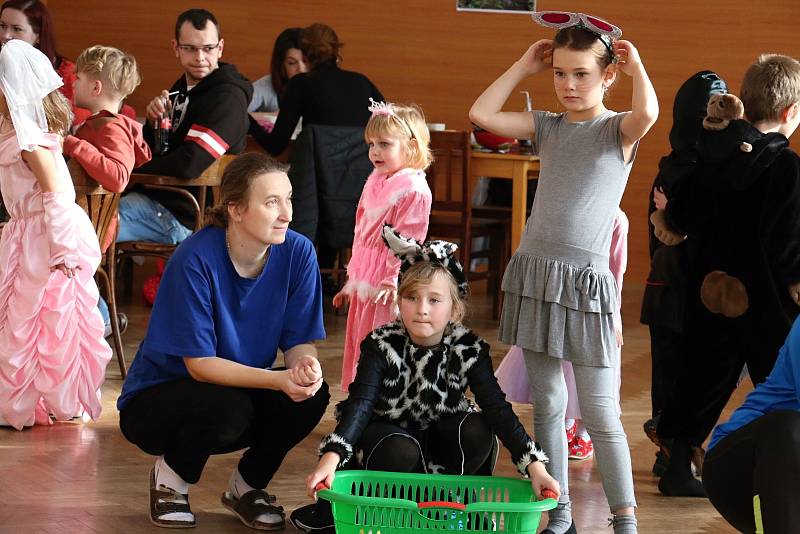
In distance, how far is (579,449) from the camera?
373 centimetres

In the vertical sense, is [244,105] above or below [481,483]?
above

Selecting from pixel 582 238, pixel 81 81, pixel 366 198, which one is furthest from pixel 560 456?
pixel 81 81

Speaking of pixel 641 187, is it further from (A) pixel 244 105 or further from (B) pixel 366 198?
(B) pixel 366 198

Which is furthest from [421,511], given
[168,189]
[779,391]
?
[168,189]

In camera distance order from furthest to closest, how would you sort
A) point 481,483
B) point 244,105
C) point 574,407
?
1. point 244,105
2. point 574,407
3. point 481,483

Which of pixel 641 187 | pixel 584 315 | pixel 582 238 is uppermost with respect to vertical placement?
pixel 582 238

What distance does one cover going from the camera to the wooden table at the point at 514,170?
6121 millimetres

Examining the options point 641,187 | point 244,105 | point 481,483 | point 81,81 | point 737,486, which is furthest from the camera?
point 641,187

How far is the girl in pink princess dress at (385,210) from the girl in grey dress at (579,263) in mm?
822

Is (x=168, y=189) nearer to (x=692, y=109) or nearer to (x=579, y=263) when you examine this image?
(x=692, y=109)

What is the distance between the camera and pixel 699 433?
3.36 m

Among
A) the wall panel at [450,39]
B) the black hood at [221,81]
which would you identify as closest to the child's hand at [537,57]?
the black hood at [221,81]

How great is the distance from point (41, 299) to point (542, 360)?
1745mm

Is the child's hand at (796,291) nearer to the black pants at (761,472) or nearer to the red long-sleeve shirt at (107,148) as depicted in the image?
the black pants at (761,472)
